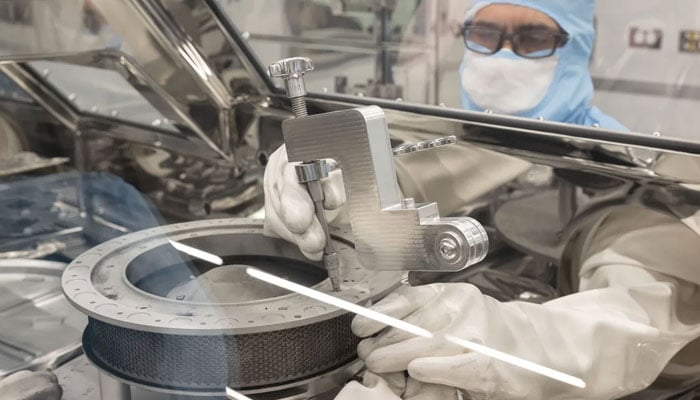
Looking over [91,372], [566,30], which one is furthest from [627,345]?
[566,30]

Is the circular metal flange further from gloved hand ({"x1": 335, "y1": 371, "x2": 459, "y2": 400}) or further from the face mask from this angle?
the face mask

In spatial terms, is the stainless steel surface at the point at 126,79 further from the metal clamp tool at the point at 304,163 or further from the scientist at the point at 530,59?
the metal clamp tool at the point at 304,163

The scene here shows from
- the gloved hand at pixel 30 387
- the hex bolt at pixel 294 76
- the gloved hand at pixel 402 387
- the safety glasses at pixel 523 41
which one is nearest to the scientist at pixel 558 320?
the gloved hand at pixel 402 387

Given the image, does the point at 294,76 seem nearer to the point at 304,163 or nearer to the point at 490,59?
the point at 304,163

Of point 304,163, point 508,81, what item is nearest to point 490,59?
point 508,81

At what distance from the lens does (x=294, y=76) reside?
32.3 inches

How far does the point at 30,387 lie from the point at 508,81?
1.12 meters

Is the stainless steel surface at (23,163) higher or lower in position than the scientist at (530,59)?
lower

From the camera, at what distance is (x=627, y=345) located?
98cm

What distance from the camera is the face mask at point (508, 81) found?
61.7 inches

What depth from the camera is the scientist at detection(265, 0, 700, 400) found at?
834 millimetres

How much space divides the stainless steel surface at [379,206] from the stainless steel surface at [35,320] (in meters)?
0.40

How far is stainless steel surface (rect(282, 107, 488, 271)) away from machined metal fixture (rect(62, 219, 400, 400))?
0.09 metres

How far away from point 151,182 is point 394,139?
1.80ft
